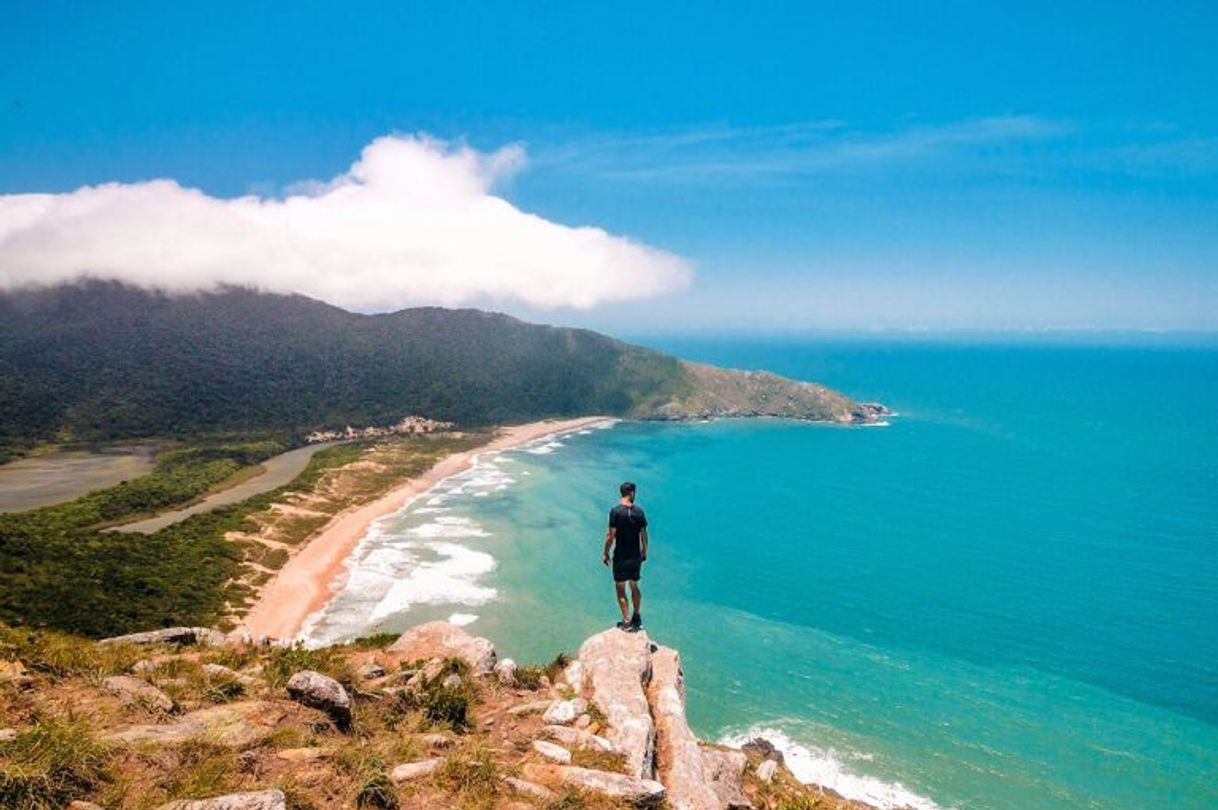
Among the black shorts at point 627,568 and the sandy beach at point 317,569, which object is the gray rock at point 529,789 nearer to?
the black shorts at point 627,568

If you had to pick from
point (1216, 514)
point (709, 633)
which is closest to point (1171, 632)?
point (709, 633)

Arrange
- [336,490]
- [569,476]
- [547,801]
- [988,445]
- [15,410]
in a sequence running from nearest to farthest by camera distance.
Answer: [547,801], [336,490], [569,476], [988,445], [15,410]

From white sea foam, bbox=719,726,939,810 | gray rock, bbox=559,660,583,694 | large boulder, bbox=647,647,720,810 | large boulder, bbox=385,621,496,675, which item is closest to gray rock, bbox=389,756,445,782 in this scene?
large boulder, bbox=647,647,720,810

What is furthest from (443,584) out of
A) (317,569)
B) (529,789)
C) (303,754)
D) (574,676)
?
(529,789)

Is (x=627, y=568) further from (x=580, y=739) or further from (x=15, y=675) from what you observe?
(x=15, y=675)

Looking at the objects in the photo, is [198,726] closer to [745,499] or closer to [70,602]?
[70,602]

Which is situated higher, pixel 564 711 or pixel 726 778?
pixel 564 711

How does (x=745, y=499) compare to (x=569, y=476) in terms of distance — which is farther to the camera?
(x=569, y=476)
